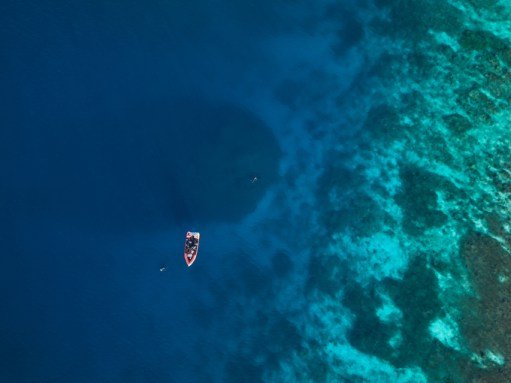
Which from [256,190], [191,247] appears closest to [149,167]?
[191,247]

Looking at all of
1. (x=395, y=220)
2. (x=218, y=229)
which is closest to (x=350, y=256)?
(x=395, y=220)

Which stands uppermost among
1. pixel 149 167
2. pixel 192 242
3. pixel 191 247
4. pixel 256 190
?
pixel 256 190

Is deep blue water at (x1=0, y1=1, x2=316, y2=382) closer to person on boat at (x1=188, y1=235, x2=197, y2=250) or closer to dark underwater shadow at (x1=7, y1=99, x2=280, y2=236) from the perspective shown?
dark underwater shadow at (x1=7, y1=99, x2=280, y2=236)

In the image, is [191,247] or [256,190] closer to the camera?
[191,247]

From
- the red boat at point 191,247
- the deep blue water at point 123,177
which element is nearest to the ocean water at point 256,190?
the deep blue water at point 123,177

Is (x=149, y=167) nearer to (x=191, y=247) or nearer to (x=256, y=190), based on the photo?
(x=191, y=247)
